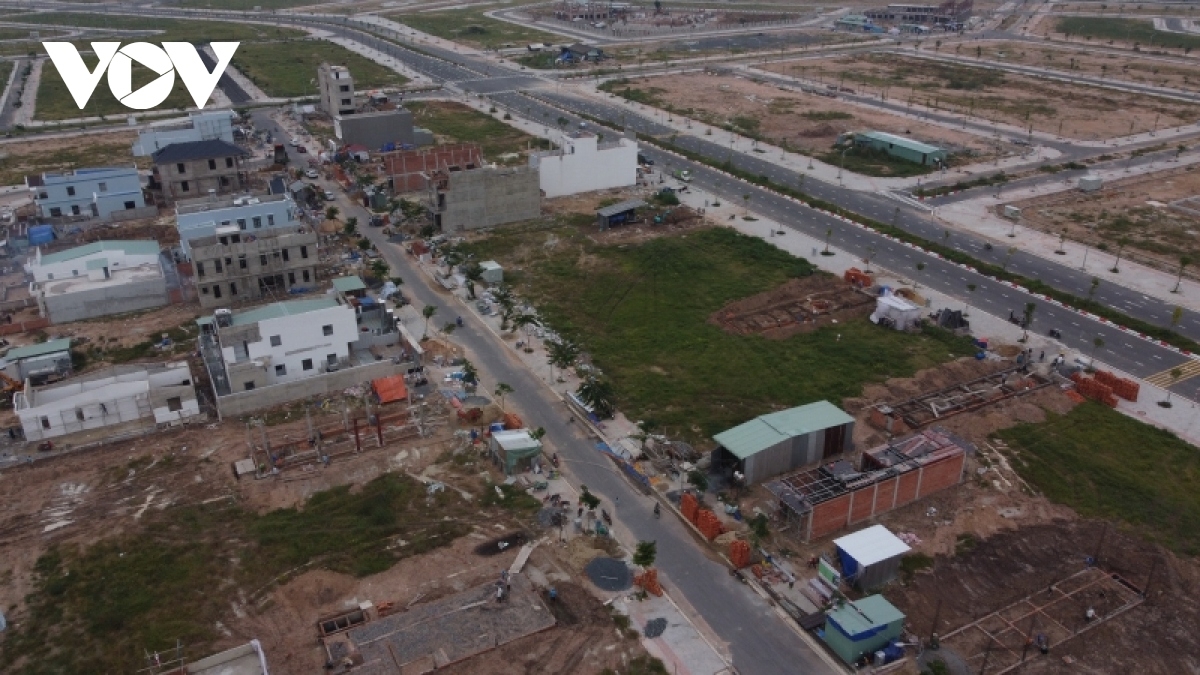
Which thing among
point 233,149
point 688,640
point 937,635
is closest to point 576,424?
point 688,640

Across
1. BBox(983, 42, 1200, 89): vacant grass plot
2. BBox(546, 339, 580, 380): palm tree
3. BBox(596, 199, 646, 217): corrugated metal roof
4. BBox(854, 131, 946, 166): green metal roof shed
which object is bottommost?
BBox(546, 339, 580, 380): palm tree

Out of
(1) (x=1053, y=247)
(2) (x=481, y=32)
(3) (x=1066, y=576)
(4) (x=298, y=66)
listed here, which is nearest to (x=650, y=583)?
(3) (x=1066, y=576)

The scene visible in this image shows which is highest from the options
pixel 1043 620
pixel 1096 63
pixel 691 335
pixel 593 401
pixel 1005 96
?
pixel 1096 63

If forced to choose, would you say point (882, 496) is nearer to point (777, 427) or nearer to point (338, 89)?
point (777, 427)

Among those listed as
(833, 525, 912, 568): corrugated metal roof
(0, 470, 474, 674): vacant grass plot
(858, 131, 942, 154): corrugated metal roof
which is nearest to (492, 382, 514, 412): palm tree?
A: (0, 470, 474, 674): vacant grass plot

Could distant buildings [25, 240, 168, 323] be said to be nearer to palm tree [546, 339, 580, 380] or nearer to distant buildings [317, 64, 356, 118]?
palm tree [546, 339, 580, 380]

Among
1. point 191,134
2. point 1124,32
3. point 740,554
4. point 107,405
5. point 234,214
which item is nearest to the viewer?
point 740,554
